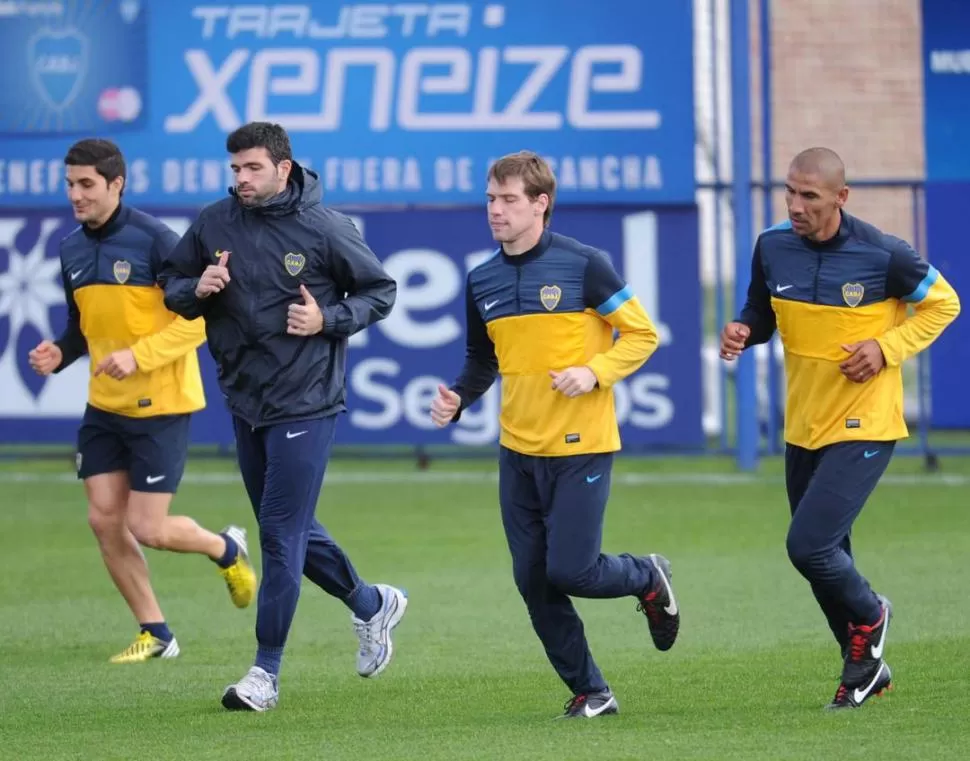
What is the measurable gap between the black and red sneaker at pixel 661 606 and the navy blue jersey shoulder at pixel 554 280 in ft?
3.40

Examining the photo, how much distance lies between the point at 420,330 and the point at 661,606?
31.4ft

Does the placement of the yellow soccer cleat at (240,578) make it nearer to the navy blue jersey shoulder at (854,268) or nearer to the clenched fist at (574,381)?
the clenched fist at (574,381)

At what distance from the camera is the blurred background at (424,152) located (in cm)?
1677

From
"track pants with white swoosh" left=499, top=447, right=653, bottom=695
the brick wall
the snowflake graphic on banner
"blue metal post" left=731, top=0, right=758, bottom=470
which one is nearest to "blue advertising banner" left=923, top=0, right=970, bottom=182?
"blue metal post" left=731, top=0, right=758, bottom=470

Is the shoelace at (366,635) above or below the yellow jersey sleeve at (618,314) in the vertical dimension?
below

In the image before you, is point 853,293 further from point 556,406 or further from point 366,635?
point 366,635

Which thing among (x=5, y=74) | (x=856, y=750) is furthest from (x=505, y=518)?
(x=5, y=74)

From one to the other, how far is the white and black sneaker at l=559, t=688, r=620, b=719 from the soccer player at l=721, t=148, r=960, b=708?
0.84 meters

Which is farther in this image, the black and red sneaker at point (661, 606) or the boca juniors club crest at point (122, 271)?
the boca juniors club crest at point (122, 271)

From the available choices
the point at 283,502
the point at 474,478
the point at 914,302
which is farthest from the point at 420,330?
the point at 914,302

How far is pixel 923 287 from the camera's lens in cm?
750

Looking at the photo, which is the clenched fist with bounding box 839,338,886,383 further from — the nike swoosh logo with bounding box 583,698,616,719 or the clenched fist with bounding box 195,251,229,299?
the clenched fist with bounding box 195,251,229,299

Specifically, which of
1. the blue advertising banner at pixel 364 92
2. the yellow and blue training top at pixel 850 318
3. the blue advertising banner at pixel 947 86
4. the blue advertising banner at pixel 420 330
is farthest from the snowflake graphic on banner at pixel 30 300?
the yellow and blue training top at pixel 850 318

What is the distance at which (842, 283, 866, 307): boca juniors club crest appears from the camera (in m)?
7.45
